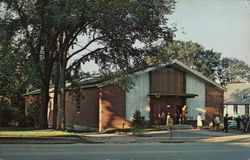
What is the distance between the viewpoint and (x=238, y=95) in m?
56.6

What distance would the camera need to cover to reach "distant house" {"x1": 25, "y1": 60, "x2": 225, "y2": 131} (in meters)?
30.8

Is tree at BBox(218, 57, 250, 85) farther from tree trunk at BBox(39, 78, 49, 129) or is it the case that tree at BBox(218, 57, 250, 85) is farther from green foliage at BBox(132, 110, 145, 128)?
tree trunk at BBox(39, 78, 49, 129)

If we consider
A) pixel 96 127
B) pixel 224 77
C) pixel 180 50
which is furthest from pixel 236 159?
pixel 224 77

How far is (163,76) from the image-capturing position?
112 feet

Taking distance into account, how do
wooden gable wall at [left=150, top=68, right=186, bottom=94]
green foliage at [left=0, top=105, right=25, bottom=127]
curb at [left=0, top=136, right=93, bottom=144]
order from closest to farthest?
curb at [left=0, top=136, right=93, bottom=144] < green foliage at [left=0, top=105, right=25, bottom=127] < wooden gable wall at [left=150, top=68, right=186, bottom=94]

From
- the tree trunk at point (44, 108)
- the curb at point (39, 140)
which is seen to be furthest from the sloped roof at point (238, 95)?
the curb at point (39, 140)

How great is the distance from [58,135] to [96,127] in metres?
10.1

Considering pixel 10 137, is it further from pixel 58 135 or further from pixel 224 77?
pixel 224 77

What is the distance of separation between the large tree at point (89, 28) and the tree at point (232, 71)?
157 ft

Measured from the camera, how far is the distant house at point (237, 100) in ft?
177

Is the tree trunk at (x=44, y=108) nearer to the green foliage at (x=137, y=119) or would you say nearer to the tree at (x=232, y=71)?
the green foliage at (x=137, y=119)

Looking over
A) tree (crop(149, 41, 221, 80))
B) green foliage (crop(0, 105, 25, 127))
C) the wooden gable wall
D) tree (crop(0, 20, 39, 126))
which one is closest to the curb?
tree (crop(0, 20, 39, 126))

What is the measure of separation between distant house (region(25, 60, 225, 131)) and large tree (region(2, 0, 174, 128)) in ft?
10.9

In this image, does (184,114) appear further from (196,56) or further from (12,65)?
(196,56)
